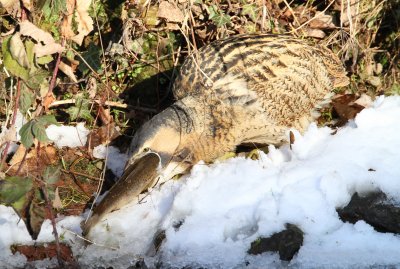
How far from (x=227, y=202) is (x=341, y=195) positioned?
2.45 ft

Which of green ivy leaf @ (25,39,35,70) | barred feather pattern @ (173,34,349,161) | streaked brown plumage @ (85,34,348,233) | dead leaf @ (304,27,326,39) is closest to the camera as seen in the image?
green ivy leaf @ (25,39,35,70)

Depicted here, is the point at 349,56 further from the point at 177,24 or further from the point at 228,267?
the point at 228,267

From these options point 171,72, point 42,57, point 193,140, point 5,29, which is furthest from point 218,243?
point 5,29

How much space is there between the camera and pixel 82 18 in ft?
16.5

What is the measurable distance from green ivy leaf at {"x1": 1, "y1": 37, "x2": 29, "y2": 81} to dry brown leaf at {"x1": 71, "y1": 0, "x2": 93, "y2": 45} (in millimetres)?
1081

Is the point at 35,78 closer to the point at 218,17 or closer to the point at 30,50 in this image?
the point at 30,50

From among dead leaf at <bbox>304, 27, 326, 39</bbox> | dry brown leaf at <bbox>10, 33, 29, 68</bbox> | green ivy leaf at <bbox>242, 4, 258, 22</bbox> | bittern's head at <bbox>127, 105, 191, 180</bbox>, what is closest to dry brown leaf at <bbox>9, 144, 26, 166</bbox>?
bittern's head at <bbox>127, 105, 191, 180</bbox>

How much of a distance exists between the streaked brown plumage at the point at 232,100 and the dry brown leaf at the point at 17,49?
1269mm

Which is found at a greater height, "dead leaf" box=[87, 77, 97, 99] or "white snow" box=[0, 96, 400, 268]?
"dead leaf" box=[87, 77, 97, 99]

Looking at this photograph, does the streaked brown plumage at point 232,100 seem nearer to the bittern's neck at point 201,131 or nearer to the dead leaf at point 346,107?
the bittern's neck at point 201,131

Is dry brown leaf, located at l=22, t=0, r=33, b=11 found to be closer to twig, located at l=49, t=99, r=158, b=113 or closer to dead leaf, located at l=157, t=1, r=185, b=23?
twig, located at l=49, t=99, r=158, b=113

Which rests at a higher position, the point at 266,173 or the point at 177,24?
the point at 177,24

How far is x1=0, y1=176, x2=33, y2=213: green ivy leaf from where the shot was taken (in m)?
3.70

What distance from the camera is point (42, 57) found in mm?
4609
